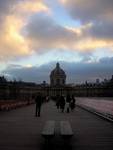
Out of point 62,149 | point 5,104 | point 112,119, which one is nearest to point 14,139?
point 62,149

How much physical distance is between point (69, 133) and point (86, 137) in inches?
129

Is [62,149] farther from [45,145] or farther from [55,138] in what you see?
[55,138]

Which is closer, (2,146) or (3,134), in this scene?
(2,146)

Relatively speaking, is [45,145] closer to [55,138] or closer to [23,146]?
[23,146]

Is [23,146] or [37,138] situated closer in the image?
[23,146]

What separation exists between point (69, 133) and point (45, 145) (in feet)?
3.22

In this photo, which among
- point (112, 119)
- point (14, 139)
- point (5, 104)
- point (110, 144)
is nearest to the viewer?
point (110, 144)

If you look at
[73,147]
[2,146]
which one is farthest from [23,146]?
[73,147]

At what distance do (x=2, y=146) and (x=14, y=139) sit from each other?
2138mm

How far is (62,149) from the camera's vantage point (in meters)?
16.0

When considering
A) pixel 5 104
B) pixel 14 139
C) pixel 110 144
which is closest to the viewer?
pixel 110 144

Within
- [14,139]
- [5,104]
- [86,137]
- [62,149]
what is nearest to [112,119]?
[86,137]

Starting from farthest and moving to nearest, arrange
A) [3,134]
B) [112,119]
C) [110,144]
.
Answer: [112,119] → [3,134] → [110,144]

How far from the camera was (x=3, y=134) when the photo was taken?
67.7 feet
